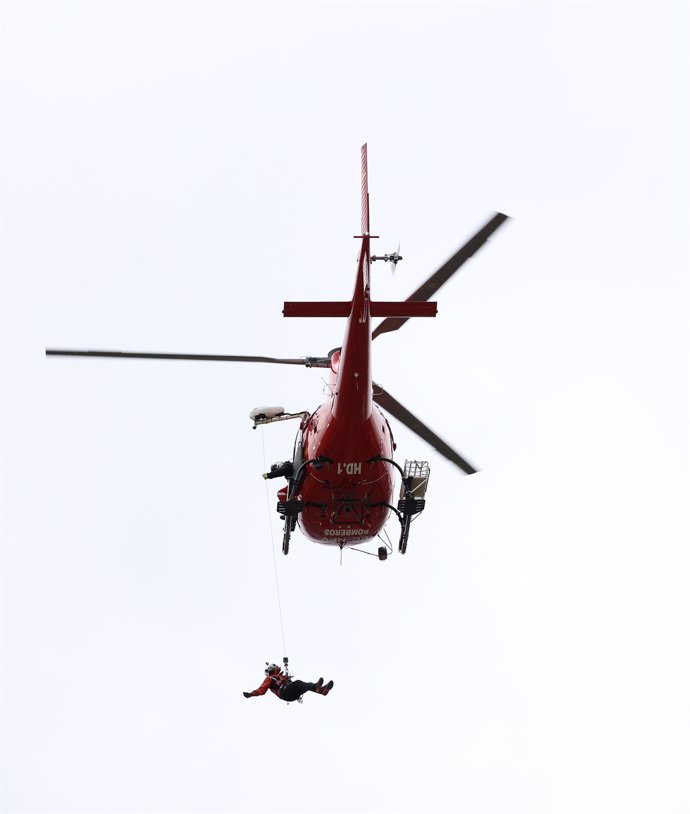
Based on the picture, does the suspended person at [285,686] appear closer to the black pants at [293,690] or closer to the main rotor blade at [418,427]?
the black pants at [293,690]

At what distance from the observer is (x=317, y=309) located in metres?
13.3

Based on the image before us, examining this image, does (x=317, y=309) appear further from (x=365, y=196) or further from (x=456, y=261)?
(x=456, y=261)

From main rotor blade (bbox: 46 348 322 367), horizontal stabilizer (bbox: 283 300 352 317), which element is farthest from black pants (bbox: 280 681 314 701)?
horizontal stabilizer (bbox: 283 300 352 317)

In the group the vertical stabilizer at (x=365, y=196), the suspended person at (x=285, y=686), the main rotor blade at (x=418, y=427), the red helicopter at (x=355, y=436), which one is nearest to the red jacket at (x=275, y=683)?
the suspended person at (x=285, y=686)

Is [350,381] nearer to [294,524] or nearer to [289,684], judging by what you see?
[294,524]

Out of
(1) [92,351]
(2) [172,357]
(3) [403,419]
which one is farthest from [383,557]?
(1) [92,351]

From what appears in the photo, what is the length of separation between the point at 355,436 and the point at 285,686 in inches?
247

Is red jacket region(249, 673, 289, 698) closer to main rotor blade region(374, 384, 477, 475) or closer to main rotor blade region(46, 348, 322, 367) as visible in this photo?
main rotor blade region(374, 384, 477, 475)

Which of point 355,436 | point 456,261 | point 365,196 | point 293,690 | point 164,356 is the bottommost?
point 293,690

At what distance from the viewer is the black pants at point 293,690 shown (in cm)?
1816

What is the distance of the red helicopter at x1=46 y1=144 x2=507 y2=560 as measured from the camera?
1414 cm

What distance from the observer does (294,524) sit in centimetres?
1792

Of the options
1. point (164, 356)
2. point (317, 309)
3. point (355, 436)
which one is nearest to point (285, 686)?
point (355, 436)

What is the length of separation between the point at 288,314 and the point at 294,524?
6.40 meters
